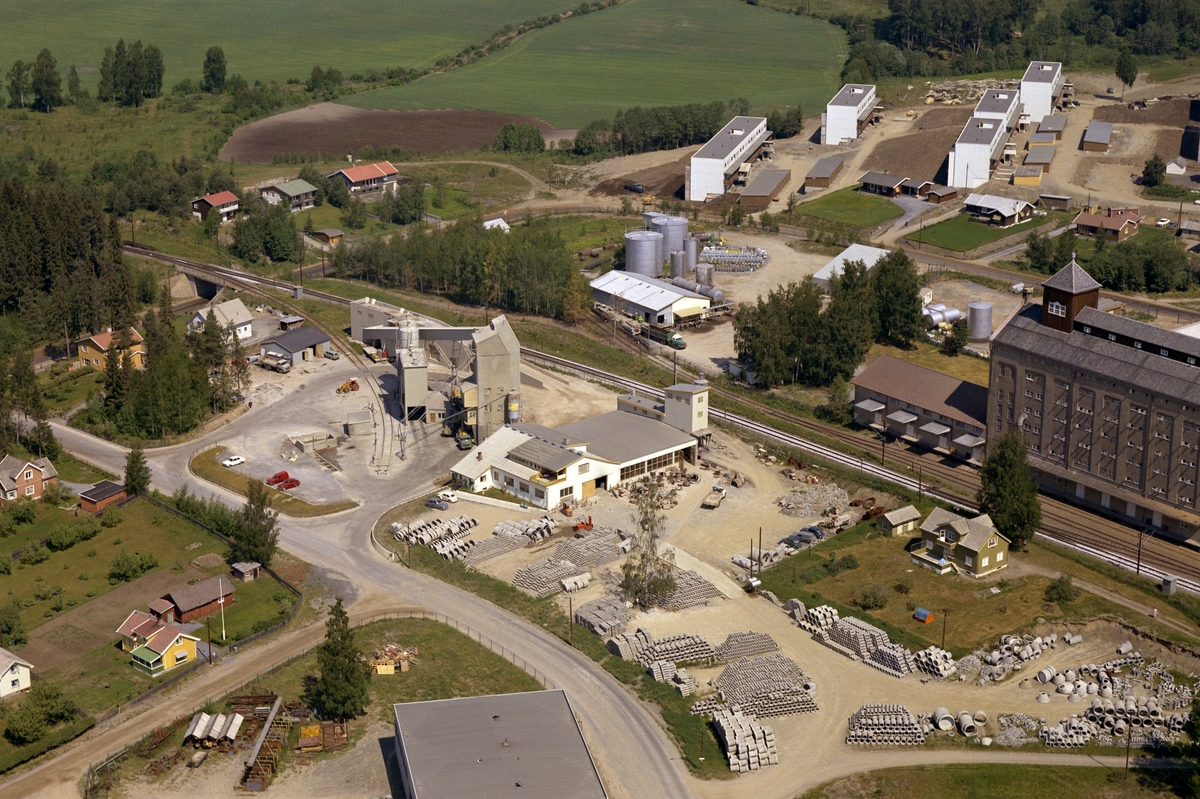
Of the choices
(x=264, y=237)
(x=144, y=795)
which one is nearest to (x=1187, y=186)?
(x=264, y=237)

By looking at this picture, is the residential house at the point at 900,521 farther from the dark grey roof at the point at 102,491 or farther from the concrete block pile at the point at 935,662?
the dark grey roof at the point at 102,491

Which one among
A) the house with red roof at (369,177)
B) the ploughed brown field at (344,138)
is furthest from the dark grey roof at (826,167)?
the house with red roof at (369,177)

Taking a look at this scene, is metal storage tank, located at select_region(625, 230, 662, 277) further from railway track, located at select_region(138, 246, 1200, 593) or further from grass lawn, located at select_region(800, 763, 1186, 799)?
grass lawn, located at select_region(800, 763, 1186, 799)

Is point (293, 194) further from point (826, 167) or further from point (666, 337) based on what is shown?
point (826, 167)

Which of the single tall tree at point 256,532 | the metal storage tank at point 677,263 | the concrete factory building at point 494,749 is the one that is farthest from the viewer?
the metal storage tank at point 677,263

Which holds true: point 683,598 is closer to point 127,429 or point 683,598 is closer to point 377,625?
point 377,625
